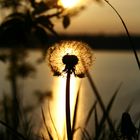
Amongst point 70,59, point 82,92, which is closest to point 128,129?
point 70,59

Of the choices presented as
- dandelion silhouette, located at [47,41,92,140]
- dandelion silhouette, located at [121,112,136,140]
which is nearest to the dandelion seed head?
dandelion silhouette, located at [47,41,92,140]

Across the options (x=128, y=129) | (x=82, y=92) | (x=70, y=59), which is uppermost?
(x=70, y=59)

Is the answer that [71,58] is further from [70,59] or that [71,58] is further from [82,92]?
[82,92]

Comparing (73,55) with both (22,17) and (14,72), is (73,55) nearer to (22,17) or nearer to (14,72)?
(22,17)

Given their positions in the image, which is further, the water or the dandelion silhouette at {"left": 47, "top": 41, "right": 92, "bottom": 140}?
the water

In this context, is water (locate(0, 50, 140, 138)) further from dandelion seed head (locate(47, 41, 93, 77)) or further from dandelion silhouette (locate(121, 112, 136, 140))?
dandelion silhouette (locate(121, 112, 136, 140))

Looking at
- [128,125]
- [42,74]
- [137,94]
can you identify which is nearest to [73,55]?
[128,125]

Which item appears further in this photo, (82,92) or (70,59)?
(82,92)

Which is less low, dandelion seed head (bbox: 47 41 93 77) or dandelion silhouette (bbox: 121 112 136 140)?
dandelion seed head (bbox: 47 41 93 77)
